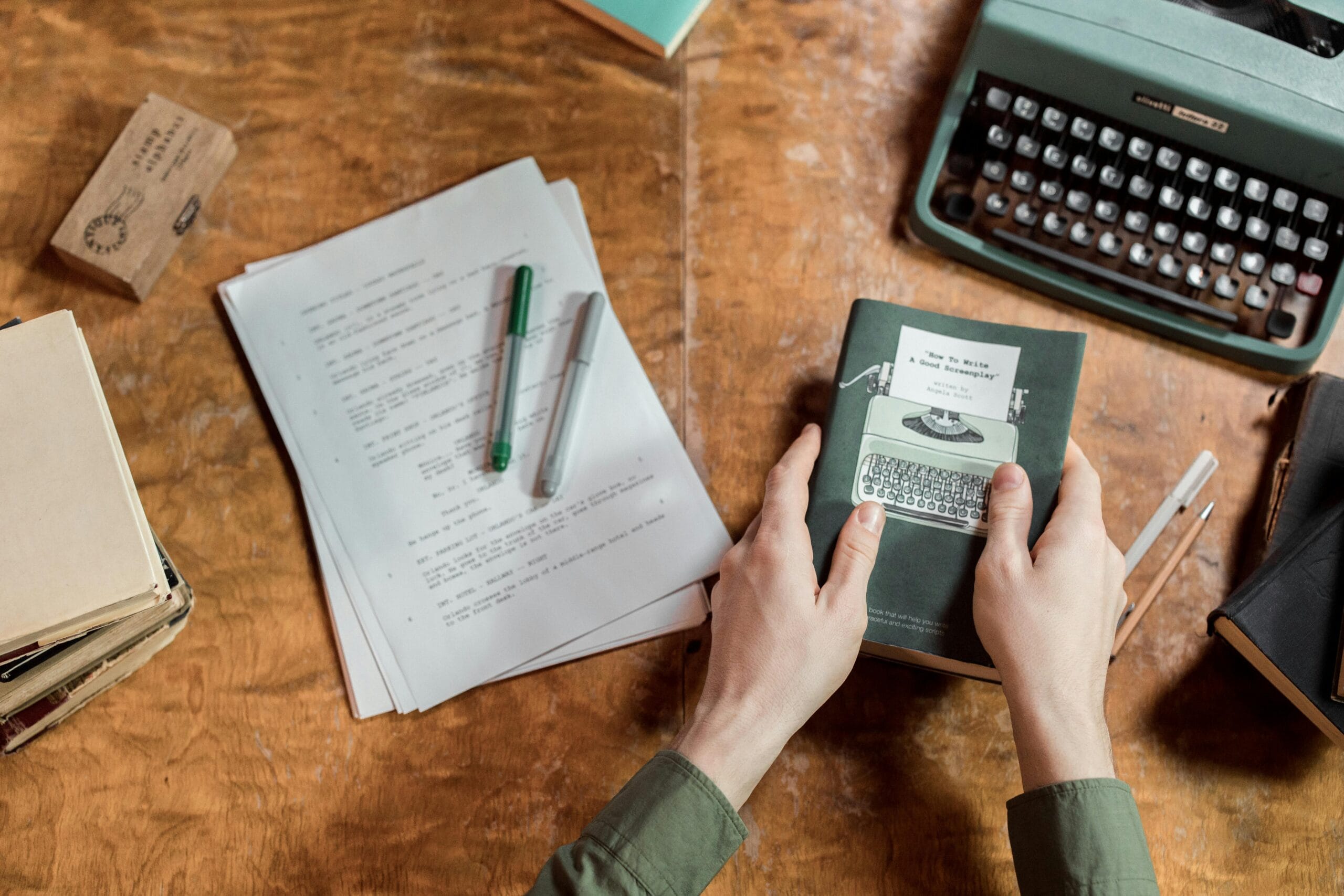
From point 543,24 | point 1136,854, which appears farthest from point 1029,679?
point 543,24

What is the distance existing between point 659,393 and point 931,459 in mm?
260

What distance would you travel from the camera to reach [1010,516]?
0.76 meters

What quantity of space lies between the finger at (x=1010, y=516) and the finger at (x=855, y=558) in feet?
0.29

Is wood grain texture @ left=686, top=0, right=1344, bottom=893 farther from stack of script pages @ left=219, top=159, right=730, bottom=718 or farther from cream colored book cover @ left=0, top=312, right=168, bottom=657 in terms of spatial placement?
cream colored book cover @ left=0, top=312, right=168, bottom=657

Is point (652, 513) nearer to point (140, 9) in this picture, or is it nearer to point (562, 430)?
point (562, 430)

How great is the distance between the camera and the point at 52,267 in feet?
2.92

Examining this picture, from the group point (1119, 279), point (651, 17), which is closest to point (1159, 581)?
point (1119, 279)

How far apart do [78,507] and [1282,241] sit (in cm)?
102

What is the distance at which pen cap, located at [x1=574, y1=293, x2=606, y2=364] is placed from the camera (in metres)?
0.87

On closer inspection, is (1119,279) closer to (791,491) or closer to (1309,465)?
(1309,465)

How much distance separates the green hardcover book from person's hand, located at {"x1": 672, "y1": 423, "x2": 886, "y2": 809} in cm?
51

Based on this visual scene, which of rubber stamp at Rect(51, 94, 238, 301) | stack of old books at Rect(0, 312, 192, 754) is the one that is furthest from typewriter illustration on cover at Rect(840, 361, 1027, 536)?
rubber stamp at Rect(51, 94, 238, 301)

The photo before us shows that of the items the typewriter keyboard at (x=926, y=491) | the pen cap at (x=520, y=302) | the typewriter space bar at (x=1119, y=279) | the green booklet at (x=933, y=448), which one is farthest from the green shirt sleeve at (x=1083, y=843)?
the pen cap at (x=520, y=302)

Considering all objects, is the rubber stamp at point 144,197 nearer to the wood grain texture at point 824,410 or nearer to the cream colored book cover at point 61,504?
the cream colored book cover at point 61,504
